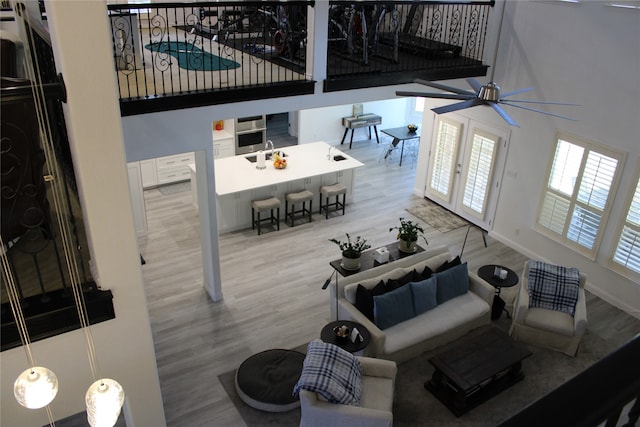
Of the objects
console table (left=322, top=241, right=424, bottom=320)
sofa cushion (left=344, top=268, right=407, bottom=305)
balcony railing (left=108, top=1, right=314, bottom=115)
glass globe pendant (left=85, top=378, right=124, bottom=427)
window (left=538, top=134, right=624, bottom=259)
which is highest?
balcony railing (left=108, top=1, right=314, bottom=115)

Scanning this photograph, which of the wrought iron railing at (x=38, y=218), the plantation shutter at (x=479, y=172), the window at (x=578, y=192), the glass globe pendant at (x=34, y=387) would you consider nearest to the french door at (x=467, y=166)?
the plantation shutter at (x=479, y=172)

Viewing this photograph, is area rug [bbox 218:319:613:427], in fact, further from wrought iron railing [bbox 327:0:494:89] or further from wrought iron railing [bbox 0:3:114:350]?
wrought iron railing [bbox 327:0:494:89]

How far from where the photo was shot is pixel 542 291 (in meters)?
7.29

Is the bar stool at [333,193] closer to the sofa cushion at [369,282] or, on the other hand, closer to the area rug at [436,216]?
the area rug at [436,216]

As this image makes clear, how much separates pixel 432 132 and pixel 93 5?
8.67 metres

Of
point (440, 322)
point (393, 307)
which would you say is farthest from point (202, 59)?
point (440, 322)

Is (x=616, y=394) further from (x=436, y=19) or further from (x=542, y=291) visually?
(x=436, y=19)

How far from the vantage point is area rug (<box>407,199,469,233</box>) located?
1049cm

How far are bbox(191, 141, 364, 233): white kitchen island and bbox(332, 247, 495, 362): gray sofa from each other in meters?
3.20

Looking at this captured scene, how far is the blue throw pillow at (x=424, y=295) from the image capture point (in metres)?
6.98

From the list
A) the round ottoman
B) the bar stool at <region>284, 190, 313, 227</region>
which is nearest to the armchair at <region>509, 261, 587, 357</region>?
the round ottoman

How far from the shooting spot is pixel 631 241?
776 centimetres

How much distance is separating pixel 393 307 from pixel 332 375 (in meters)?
1.53

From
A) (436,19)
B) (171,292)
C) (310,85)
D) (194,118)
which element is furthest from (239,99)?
(436,19)
